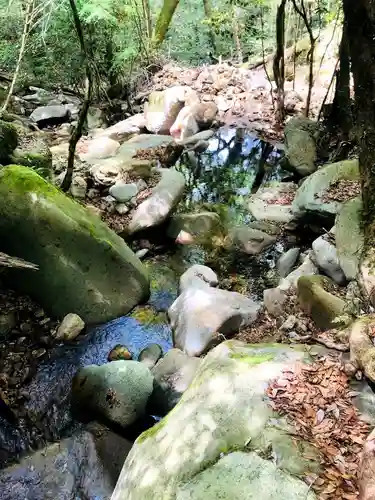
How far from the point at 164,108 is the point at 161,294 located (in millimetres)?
8056

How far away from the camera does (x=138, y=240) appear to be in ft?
24.8

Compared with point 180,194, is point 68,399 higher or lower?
lower

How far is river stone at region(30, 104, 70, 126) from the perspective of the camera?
13.0m

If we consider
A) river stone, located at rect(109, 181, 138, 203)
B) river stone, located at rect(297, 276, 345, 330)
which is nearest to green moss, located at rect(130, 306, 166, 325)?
river stone, located at rect(297, 276, 345, 330)

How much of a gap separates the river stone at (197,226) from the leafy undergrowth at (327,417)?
457 centimetres

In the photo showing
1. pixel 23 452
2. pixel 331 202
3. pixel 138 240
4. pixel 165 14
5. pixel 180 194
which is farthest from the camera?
pixel 165 14

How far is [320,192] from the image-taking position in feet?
22.7

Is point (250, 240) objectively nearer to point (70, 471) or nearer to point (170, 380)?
point (170, 380)

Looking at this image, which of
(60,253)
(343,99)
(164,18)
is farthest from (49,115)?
(60,253)

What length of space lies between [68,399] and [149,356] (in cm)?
100

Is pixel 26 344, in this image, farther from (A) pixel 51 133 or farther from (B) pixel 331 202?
(A) pixel 51 133

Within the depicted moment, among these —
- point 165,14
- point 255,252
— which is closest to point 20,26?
point 165,14

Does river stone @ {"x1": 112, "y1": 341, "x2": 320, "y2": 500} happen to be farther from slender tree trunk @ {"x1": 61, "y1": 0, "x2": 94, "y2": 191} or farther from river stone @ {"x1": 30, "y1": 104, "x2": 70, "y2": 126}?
river stone @ {"x1": 30, "y1": 104, "x2": 70, "y2": 126}

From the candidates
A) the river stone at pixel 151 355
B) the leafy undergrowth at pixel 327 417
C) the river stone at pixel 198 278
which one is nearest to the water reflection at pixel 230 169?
the river stone at pixel 198 278
